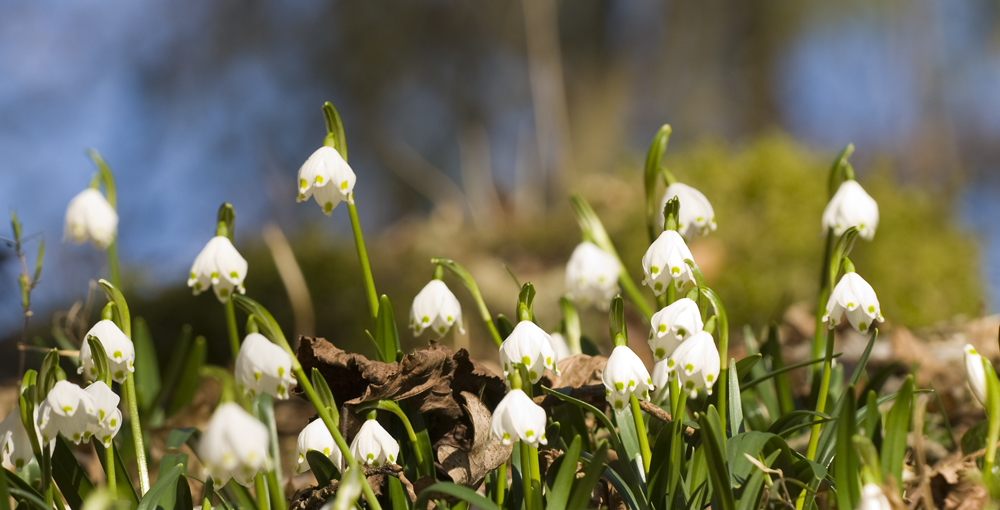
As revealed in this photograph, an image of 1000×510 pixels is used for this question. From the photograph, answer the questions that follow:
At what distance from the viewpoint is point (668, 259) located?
41.3 inches

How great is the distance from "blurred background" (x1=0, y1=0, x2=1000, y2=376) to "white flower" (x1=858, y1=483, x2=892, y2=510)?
226 centimetres

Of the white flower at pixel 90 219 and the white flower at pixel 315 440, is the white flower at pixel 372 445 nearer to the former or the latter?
the white flower at pixel 315 440

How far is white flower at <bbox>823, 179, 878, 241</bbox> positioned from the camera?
4.50 feet

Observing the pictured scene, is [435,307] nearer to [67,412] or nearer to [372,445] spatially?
[372,445]

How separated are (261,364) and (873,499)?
75cm

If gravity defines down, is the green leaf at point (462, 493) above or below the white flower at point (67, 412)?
below

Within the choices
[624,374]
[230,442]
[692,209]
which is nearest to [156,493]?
[230,442]

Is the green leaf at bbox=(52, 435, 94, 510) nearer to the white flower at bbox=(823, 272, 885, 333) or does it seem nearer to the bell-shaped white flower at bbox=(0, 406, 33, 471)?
the bell-shaped white flower at bbox=(0, 406, 33, 471)

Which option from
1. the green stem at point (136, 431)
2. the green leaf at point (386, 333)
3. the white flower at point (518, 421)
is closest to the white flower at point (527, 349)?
the white flower at point (518, 421)

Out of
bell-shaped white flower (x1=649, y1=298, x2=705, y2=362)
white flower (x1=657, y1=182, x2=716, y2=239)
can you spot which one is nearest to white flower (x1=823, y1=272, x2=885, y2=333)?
bell-shaped white flower (x1=649, y1=298, x2=705, y2=362)

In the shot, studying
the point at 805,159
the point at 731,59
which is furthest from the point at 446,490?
the point at 731,59

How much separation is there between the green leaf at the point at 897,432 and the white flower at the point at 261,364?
0.86m

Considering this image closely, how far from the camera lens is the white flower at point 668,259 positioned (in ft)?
3.44

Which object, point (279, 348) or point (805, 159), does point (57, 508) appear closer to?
point (279, 348)
